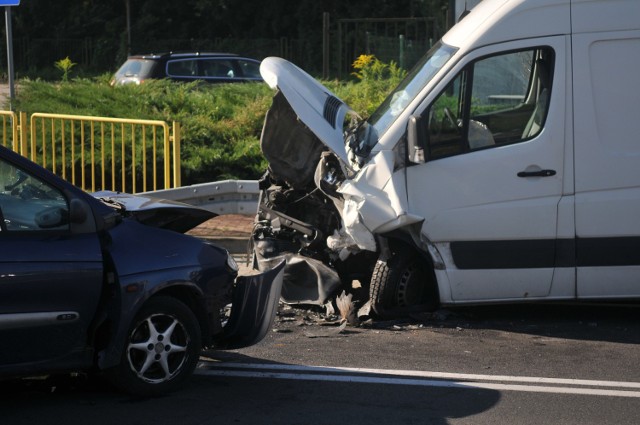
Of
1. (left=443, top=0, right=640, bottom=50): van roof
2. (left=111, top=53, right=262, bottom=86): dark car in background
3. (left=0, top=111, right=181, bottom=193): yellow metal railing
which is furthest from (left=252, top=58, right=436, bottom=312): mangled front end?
(left=111, top=53, right=262, bottom=86): dark car in background

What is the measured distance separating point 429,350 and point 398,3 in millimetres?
38966

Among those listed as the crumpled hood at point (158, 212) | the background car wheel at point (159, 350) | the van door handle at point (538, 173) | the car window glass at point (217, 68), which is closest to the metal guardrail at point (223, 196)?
the van door handle at point (538, 173)

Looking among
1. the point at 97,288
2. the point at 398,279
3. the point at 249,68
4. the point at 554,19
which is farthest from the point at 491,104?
the point at 249,68

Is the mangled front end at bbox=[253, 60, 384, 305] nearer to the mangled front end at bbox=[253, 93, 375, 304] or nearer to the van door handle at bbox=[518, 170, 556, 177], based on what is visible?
the mangled front end at bbox=[253, 93, 375, 304]

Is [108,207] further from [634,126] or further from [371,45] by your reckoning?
[371,45]

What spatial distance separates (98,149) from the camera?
1225cm

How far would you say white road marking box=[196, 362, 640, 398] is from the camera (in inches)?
256

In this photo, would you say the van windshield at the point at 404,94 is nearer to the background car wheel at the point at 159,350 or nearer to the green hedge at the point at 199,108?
the background car wheel at the point at 159,350

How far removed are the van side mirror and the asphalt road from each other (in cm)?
123

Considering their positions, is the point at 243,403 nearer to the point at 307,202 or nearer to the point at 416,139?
the point at 416,139

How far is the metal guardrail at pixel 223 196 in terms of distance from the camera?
10.9 m

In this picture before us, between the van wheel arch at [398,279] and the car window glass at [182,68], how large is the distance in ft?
55.4

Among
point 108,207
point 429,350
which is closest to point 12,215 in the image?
point 108,207

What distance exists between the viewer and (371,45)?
96.4ft
